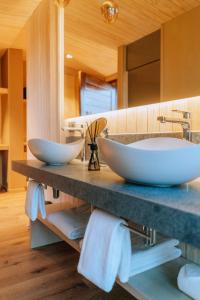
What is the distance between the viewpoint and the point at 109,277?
2.89ft

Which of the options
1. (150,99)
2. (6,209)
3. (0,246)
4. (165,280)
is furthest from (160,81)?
(6,209)

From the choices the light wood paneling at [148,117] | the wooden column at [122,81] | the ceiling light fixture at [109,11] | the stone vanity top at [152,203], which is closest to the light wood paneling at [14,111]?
the light wood paneling at [148,117]

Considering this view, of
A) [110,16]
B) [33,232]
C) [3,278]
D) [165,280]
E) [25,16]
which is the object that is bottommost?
[3,278]

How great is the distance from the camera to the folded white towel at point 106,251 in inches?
34.9

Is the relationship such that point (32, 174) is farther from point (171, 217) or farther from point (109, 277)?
point (171, 217)

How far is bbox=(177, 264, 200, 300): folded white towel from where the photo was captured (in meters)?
0.92

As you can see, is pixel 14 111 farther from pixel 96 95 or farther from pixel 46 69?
pixel 96 95

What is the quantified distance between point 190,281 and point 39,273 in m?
1.19

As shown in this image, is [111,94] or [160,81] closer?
[160,81]

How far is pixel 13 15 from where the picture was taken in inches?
122

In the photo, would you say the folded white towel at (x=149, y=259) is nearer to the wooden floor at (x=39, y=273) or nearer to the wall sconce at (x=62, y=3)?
the wooden floor at (x=39, y=273)

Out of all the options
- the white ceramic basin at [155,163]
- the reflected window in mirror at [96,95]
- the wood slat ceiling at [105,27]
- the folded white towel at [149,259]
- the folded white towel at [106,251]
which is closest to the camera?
the white ceramic basin at [155,163]

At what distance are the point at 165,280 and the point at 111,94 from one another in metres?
1.31

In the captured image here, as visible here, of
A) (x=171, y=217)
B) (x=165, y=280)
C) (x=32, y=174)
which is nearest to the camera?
(x=171, y=217)
